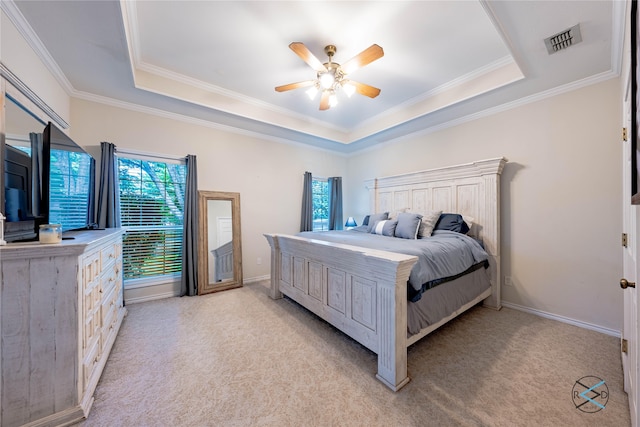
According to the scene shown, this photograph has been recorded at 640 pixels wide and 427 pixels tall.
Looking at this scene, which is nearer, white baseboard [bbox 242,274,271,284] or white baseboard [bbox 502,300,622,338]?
white baseboard [bbox 502,300,622,338]

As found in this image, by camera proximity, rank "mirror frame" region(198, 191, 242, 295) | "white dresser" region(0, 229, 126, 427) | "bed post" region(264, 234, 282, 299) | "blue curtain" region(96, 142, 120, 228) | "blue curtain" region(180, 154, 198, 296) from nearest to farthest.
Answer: "white dresser" region(0, 229, 126, 427) → "blue curtain" region(96, 142, 120, 228) → "bed post" region(264, 234, 282, 299) → "blue curtain" region(180, 154, 198, 296) → "mirror frame" region(198, 191, 242, 295)

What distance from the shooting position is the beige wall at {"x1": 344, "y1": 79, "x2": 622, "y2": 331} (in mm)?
2385

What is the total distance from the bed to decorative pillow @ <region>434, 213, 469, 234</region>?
195 millimetres

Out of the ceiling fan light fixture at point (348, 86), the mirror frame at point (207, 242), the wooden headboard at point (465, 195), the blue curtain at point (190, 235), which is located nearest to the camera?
the ceiling fan light fixture at point (348, 86)

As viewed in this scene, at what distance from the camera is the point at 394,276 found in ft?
5.24

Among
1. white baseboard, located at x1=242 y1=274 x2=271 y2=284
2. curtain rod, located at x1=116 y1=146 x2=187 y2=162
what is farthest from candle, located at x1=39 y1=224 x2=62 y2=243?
white baseboard, located at x1=242 y1=274 x2=271 y2=284

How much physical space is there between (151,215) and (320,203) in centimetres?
305

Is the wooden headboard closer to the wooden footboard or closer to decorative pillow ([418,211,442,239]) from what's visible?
decorative pillow ([418,211,442,239])

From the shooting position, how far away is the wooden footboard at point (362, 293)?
1632mm

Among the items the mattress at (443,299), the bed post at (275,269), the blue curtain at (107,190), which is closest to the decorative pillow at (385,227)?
the mattress at (443,299)

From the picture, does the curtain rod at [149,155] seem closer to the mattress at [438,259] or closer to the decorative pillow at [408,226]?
the mattress at [438,259]

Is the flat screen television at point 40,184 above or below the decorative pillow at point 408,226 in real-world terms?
above

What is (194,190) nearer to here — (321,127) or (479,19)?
(321,127)

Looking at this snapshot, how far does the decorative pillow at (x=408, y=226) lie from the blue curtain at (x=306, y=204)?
201 centimetres
